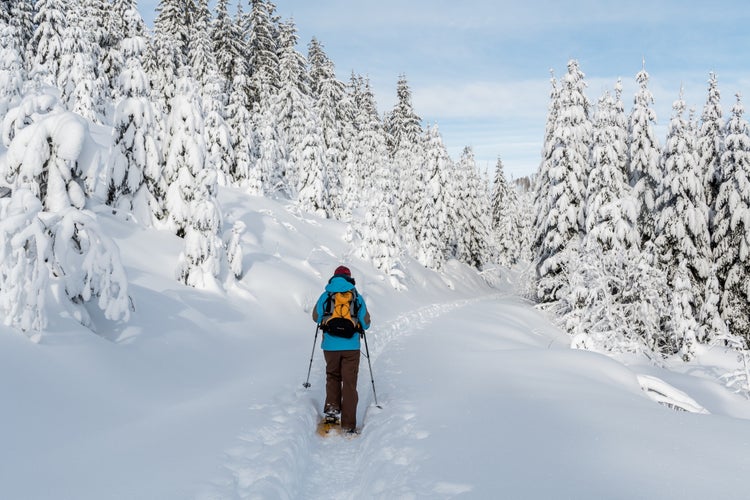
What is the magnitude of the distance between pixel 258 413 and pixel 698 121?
95.0 feet

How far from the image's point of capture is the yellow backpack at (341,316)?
292 inches

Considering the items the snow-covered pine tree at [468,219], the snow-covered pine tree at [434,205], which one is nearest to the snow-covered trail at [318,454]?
the snow-covered pine tree at [434,205]

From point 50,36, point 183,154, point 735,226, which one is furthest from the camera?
point 50,36

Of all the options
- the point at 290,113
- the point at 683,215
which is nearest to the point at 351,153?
the point at 290,113

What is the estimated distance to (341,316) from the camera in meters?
7.42

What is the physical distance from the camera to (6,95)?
16.1 metres

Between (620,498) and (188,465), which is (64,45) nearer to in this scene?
(188,465)

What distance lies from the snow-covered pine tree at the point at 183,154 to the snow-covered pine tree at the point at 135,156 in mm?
448

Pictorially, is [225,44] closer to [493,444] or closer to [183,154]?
[183,154]

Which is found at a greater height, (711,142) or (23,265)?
(711,142)

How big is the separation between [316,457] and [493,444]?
239cm

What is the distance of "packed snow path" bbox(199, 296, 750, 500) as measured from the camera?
3984 millimetres

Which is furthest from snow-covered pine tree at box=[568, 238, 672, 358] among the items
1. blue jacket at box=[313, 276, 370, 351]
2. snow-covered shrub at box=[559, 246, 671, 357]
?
blue jacket at box=[313, 276, 370, 351]

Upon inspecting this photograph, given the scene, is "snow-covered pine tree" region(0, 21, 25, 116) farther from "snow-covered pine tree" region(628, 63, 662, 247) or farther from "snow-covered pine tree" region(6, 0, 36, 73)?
"snow-covered pine tree" region(6, 0, 36, 73)
